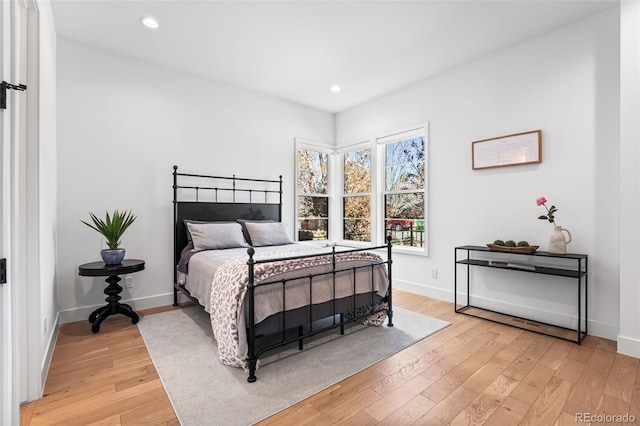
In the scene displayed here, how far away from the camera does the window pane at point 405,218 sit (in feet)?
14.0

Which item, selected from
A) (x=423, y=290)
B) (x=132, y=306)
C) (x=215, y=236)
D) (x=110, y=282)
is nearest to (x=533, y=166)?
(x=423, y=290)

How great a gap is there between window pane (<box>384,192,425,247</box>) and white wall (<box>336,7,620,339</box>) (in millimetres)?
251

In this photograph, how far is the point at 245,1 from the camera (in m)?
2.54

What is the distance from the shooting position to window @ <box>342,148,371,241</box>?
16.4ft

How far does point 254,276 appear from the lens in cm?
211

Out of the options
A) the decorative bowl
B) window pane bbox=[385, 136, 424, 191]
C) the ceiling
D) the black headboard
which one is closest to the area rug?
the decorative bowl

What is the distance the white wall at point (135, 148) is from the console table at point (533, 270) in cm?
310

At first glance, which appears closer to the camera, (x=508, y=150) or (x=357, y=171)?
(x=508, y=150)

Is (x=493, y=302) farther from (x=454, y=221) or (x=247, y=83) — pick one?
(x=247, y=83)

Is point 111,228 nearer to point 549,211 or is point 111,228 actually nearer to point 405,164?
Result: point 405,164

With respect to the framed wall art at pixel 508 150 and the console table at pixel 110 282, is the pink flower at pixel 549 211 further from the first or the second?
the console table at pixel 110 282

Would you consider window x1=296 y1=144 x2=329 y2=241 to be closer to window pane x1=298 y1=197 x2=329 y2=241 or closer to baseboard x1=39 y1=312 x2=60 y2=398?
window pane x1=298 y1=197 x2=329 y2=241

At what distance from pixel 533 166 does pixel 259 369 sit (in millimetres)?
3208

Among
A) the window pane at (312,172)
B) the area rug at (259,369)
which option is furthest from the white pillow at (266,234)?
the window pane at (312,172)
